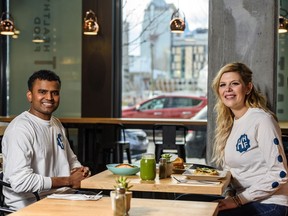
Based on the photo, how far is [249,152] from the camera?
3.17 meters

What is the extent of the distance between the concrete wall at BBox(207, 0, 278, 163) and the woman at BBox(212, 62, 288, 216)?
32.6 inches

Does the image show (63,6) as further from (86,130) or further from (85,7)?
(86,130)

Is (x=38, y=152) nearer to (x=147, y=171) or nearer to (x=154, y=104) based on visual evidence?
(x=147, y=171)

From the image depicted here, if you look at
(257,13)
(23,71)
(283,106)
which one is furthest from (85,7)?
(257,13)

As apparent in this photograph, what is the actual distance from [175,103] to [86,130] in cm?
158

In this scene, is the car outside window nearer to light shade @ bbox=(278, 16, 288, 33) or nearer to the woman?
light shade @ bbox=(278, 16, 288, 33)

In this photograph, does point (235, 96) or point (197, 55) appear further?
point (197, 55)

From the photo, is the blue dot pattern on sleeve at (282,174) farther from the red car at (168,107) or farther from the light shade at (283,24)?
the red car at (168,107)

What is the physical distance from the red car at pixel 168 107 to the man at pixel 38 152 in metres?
5.12

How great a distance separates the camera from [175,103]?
8.65 metres

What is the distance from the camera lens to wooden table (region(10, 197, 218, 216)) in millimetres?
2271

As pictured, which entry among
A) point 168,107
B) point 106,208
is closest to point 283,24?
point 168,107

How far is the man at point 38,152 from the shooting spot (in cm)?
303

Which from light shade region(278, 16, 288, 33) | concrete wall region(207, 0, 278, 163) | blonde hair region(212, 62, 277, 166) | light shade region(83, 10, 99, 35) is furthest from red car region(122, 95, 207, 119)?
blonde hair region(212, 62, 277, 166)
